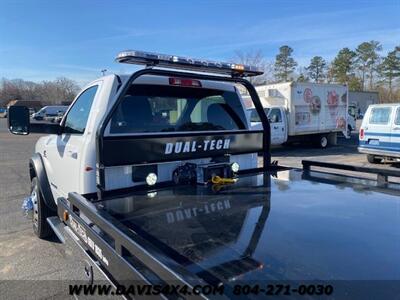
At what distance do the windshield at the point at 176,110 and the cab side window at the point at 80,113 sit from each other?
41 cm

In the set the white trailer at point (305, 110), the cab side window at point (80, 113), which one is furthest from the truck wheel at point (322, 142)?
the cab side window at point (80, 113)

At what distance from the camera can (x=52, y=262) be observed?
4301 mm

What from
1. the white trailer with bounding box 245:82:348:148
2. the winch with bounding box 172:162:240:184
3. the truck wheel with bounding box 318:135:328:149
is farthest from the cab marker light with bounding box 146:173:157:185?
the truck wheel with bounding box 318:135:328:149

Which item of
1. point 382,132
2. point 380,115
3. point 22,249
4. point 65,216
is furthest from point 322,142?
point 65,216

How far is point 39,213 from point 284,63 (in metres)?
73.3

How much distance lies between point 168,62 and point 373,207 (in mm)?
2031

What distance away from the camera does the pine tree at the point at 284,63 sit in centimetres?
7288

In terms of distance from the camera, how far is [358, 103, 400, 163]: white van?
11766mm

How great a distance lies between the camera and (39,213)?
4.66m

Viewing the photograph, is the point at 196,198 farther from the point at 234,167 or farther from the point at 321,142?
the point at 321,142

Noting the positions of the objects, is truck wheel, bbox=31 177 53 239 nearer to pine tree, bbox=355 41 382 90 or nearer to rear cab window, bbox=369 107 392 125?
rear cab window, bbox=369 107 392 125

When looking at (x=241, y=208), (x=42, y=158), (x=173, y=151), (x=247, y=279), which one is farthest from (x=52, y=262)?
(x=247, y=279)

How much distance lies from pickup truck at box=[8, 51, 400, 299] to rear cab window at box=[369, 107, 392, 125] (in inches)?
348

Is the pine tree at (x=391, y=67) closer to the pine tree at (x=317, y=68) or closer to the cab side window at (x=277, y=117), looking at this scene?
the pine tree at (x=317, y=68)
